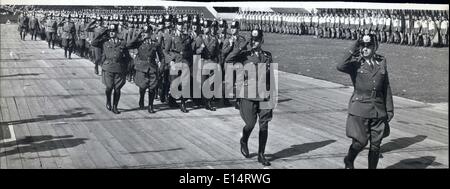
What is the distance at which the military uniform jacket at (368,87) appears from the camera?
6414 millimetres

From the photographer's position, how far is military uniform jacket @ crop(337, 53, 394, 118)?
6.41 m

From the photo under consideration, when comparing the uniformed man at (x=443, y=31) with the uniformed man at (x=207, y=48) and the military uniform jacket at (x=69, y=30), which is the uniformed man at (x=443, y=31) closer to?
the military uniform jacket at (x=69, y=30)

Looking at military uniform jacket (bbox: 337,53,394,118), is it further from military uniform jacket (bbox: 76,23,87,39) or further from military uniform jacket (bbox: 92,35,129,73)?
military uniform jacket (bbox: 76,23,87,39)

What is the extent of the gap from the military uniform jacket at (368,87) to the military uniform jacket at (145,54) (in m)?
5.36

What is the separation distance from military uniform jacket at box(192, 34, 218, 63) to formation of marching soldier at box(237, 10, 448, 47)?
870 centimetres

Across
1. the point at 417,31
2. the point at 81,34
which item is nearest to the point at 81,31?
the point at 81,34

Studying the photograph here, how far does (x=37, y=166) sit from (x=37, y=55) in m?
18.0

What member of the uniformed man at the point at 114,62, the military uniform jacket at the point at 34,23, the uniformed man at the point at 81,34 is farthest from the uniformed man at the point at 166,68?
the military uniform jacket at the point at 34,23

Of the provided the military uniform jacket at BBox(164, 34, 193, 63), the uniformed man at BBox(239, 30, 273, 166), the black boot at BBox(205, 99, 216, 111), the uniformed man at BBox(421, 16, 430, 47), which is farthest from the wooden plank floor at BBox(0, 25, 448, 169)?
the uniformed man at BBox(421, 16, 430, 47)

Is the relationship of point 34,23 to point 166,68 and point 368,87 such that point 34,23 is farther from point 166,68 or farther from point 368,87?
point 368,87

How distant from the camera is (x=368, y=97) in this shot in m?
6.46

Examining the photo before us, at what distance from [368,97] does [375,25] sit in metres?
23.8

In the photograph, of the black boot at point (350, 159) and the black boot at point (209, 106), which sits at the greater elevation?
the black boot at point (350, 159)

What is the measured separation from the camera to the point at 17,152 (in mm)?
7766
